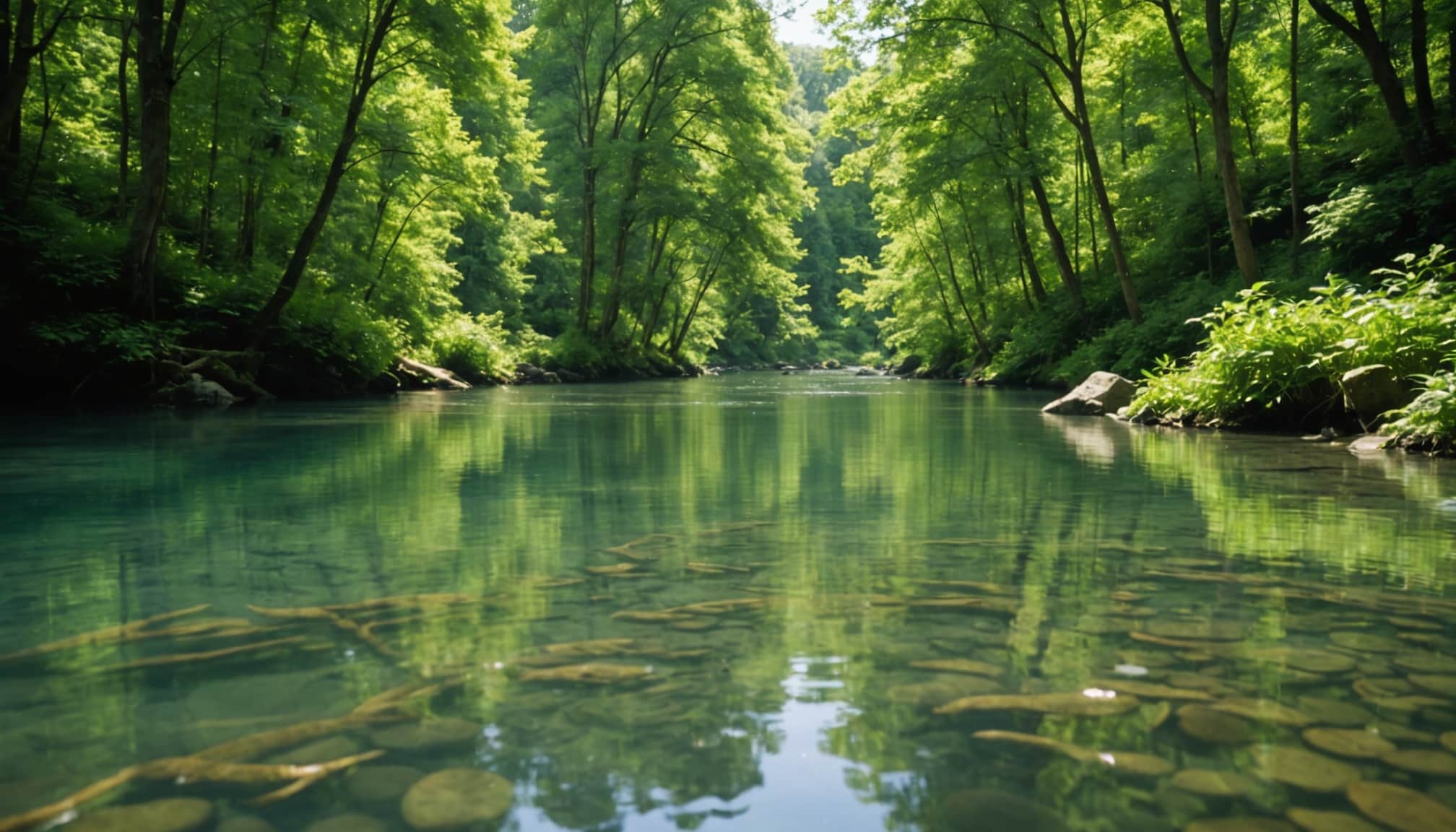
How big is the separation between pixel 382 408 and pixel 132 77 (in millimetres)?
11299

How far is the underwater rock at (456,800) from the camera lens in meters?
1.51

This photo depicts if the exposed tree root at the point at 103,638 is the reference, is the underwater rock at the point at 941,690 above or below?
below

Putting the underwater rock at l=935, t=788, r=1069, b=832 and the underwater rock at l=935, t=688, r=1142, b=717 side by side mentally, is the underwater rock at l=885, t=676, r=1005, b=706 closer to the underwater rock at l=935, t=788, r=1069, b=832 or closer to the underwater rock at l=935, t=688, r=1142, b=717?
the underwater rock at l=935, t=688, r=1142, b=717

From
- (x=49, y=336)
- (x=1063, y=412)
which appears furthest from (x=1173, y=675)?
(x=49, y=336)

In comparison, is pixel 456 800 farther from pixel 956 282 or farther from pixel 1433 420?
pixel 956 282

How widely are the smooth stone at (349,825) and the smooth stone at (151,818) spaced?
0.58ft

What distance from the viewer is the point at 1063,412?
13.5 m

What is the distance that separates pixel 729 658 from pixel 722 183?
99.4 feet

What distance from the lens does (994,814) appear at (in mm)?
1535

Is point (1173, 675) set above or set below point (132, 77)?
below

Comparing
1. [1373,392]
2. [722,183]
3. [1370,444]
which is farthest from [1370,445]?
[722,183]

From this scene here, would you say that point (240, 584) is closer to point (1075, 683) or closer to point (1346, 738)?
point (1075, 683)

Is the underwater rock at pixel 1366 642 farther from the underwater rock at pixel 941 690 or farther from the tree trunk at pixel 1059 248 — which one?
the tree trunk at pixel 1059 248

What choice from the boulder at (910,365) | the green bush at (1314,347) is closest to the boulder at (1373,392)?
the green bush at (1314,347)
